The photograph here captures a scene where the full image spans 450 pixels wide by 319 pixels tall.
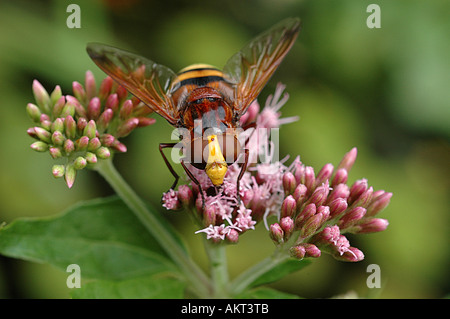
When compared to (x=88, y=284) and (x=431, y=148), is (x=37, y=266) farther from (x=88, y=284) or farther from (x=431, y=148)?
(x=431, y=148)

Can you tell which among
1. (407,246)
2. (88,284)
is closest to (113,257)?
(88,284)

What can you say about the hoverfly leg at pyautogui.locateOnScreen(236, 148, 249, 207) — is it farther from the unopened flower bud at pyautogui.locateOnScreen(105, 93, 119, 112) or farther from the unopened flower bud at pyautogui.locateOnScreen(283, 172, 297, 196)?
the unopened flower bud at pyautogui.locateOnScreen(105, 93, 119, 112)

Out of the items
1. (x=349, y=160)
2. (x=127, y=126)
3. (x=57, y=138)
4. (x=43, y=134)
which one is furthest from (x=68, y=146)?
(x=349, y=160)

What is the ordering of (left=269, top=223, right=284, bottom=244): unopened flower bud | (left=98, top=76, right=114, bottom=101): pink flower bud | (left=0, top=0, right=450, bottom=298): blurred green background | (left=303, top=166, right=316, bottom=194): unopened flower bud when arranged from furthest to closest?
(left=0, top=0, right=450, bottom=298): blurred green background
(left=98, top=76, right=114, bottom=101): pink flower bud
(left=303, top=166, right=316, bottom=194): unopened flower bud
(left=269, top=223, right=284, bottom=244): unopened flower bud

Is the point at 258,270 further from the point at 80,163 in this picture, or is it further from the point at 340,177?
the point at 80,163

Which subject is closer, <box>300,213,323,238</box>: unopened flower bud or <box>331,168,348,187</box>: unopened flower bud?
<box>300,213,323,238</box>: unopened flower bud

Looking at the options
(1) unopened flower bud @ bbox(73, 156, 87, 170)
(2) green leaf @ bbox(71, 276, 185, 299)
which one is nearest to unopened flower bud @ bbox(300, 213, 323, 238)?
(2) green leaf @ bbox(71, 276, 185, 299)

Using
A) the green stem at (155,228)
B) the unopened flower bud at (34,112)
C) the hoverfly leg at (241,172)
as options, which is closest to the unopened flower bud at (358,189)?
the hoverfly leg at (241,172)
